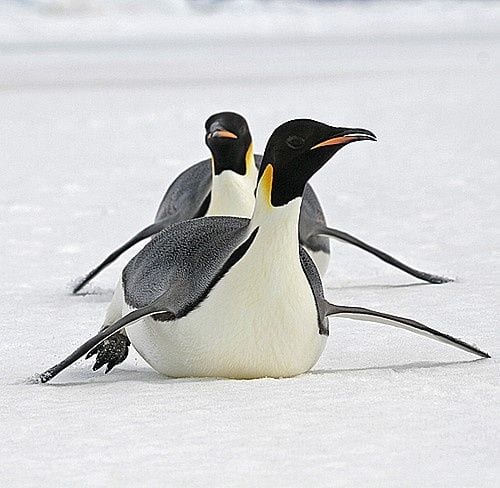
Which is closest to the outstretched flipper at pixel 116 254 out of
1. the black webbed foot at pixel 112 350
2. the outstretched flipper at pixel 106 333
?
the black webbed foot at pixel 112 350

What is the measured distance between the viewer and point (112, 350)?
119 inches

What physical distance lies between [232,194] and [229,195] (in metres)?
0.01

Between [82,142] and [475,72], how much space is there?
22.5ft

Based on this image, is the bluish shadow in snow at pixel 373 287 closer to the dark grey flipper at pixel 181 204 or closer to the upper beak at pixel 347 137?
the dark grey flipper at pixel 181 204

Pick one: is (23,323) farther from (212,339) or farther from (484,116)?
(484,116)

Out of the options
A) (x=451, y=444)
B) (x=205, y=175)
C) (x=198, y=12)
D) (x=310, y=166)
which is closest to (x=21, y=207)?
(x=205, y=175)

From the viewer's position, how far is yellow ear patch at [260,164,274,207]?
2617 millimetres

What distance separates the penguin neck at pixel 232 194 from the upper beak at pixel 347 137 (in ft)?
4.11

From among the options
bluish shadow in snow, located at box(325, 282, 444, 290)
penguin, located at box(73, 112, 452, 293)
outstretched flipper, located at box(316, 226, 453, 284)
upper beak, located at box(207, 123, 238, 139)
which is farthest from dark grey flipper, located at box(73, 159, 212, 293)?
bluish shadow in snow, located at box(325, 282, 444, 290)

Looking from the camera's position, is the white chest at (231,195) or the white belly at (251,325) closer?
the white belly at (251,325)

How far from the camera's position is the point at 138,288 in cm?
287

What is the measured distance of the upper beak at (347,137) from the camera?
252 centimetres

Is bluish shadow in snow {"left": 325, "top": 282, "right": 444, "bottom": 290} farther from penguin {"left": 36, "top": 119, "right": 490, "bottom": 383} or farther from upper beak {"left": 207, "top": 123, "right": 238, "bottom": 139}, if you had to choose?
penguin {"left": 36, "top": 119, "right": 490, "bottom": 383}

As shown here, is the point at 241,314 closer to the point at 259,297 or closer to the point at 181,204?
the point at 259,297
